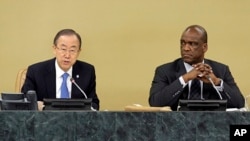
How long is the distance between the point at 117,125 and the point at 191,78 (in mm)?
1090

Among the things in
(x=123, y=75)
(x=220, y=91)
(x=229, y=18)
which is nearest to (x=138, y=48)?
(x=123, y=75)

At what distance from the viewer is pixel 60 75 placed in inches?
208

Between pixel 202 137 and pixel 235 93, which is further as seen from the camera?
pixel 235 93

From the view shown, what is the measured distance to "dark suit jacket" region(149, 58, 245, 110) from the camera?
201 inches

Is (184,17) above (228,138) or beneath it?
above

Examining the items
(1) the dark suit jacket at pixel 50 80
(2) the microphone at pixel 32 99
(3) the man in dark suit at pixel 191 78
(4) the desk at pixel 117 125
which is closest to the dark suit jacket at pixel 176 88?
(3) the man in dark suit at pixel 191 78

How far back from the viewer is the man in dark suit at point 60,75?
17.1 ft

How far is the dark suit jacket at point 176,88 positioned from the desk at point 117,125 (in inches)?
35.1

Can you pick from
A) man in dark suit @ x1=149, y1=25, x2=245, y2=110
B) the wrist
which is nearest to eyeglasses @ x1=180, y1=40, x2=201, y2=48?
man in dark suit @ x1=149, y1=25, x2=245, y2=110

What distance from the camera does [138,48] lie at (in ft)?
21.0

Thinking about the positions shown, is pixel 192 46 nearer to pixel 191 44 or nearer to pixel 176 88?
pixel 191 44

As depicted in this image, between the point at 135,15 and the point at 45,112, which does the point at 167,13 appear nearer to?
the point at 135,15

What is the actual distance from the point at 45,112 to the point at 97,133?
0.32 meters

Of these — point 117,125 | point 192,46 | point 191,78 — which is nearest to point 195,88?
point 191,78
